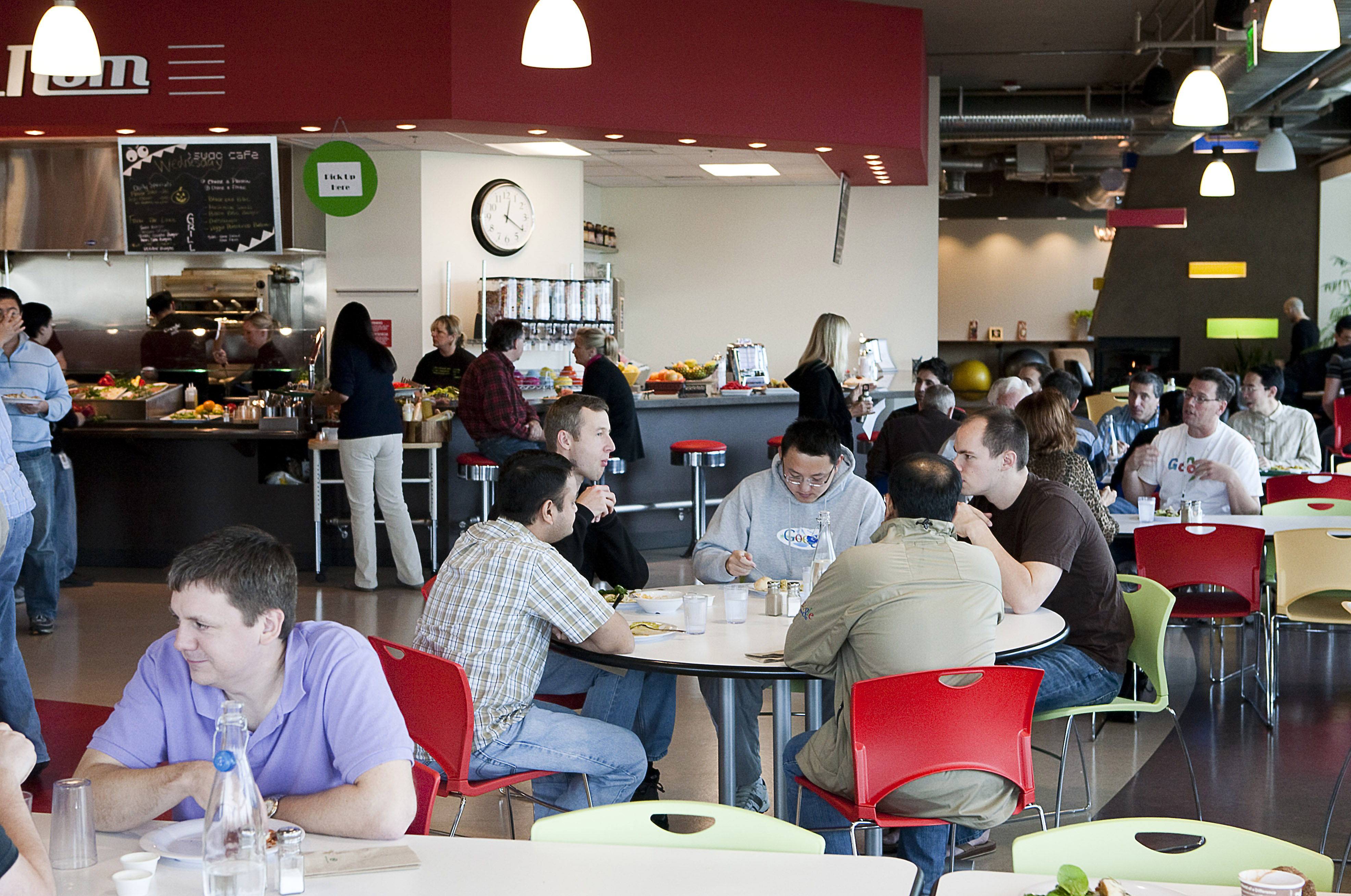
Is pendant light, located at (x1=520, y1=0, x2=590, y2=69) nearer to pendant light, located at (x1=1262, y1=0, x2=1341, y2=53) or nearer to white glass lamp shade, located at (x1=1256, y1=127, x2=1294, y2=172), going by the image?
pendant light, located at (x1=1262, y1=0, x2=1341, y2=53)

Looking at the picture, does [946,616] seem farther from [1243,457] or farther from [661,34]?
[661,34]

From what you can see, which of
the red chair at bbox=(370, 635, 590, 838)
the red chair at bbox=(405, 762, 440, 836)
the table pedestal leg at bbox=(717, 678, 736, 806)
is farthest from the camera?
the table pedestal leg at bbox=(717, 678, 736, 806)

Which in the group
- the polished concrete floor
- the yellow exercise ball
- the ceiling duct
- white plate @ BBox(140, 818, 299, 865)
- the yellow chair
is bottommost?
the polished concrete floor

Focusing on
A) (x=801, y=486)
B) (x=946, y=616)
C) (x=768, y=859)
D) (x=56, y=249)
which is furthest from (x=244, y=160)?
(x=768, y=859)

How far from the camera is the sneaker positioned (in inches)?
150

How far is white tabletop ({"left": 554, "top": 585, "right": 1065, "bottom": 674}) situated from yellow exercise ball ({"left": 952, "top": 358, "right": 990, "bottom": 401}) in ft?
51.6

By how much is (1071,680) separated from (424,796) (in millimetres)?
Result: 2079

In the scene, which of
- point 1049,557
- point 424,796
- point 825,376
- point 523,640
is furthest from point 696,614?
point 825,376

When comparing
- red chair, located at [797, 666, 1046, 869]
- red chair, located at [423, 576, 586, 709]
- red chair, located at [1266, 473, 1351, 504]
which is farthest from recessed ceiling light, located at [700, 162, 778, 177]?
red chair, located at [797, 666, 1046, 869]

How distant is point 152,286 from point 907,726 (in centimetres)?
896

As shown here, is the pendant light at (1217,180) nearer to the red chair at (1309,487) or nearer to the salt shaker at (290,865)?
the red chair at (1309,487)

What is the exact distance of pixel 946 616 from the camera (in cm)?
291

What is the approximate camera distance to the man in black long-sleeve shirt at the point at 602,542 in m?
3.82

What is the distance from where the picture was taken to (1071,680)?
372 centimetres
